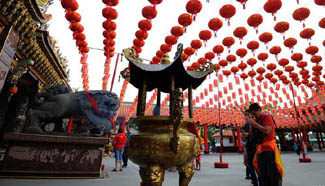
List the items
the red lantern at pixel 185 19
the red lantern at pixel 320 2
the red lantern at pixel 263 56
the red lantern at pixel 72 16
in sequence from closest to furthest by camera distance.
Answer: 1. the red lantern at pixel 320 2
2. the red lantern at pixel 72 16
3. the red lantern at pixel 185 19
4. the red lantern at pixel 263 56

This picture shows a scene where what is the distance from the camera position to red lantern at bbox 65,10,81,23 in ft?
14.5

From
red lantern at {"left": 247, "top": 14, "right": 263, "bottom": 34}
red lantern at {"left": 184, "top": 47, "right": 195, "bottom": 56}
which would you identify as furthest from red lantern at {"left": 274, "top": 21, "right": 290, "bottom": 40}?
red lantern at {"left": 184, "top": 47, "right": 195, "bottom": 56}

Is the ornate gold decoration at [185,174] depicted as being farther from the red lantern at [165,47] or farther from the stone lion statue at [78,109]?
the red lantern at [165,47]

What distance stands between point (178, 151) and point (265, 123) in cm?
138

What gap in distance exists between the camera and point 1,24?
4102 mm

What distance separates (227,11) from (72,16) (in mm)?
4075

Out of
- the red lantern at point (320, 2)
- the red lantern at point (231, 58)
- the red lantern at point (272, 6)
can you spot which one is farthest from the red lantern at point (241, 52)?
the red lantern at point (320, 2)

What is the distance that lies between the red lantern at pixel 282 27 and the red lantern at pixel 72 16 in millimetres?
5556

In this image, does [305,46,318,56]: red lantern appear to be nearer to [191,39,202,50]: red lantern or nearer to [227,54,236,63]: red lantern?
[227,54,236,63]: red lantern

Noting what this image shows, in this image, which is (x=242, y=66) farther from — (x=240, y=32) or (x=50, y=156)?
(x=50, y=156)

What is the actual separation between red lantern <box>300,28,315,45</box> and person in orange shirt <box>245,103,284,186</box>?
167 inches

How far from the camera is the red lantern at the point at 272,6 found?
13.3ft

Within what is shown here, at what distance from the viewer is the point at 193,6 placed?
4.32 m

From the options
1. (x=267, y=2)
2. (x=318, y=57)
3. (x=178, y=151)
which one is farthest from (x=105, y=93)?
(x=318, y=57)
